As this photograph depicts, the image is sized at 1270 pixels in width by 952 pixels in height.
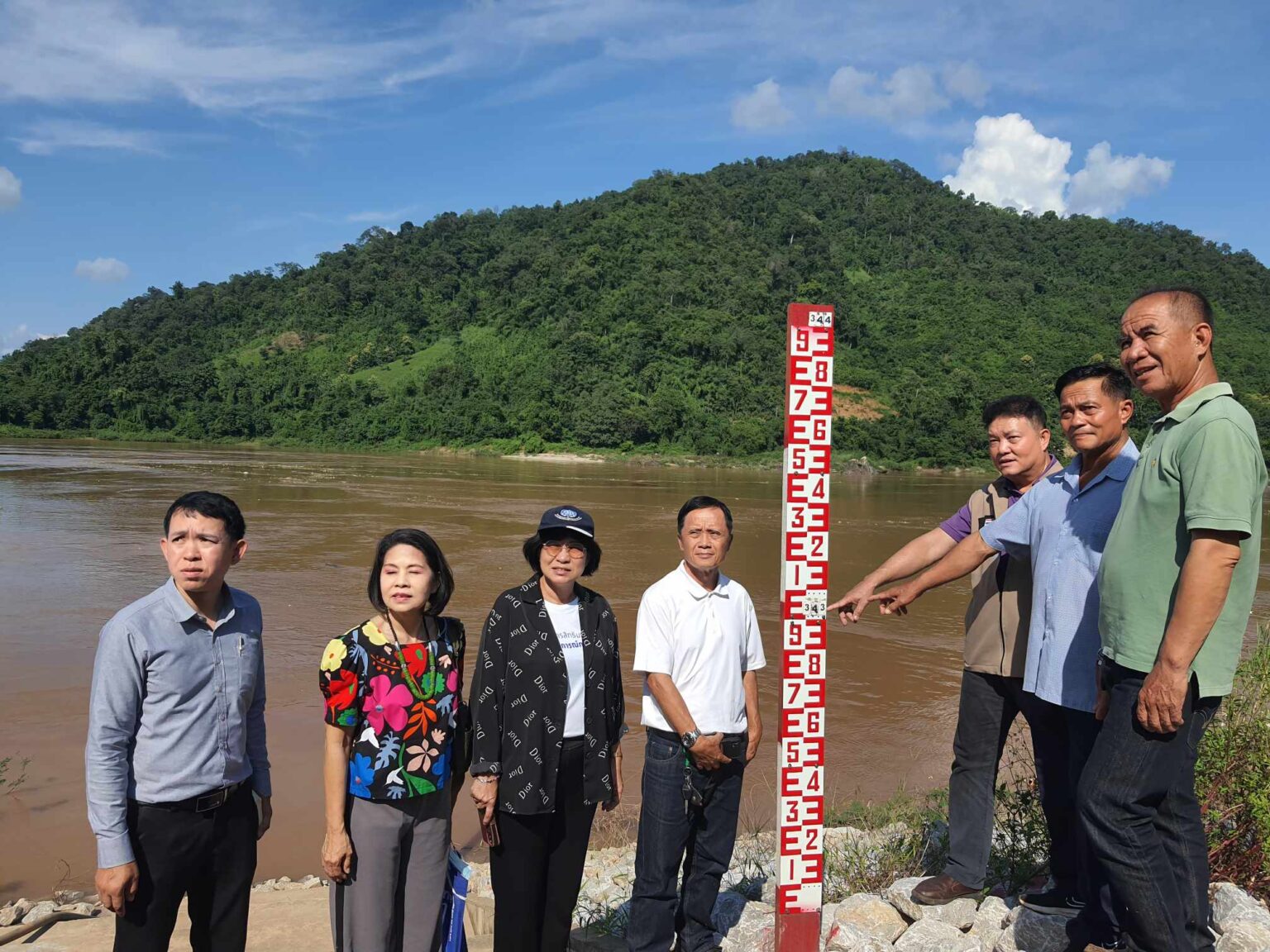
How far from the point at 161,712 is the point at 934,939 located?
8.43 feet

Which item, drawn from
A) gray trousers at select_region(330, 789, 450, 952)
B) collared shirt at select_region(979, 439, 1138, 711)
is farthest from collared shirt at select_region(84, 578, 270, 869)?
collared shirt at select_region(979, 439, 1138, 711)

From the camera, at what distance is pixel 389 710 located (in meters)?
2.62

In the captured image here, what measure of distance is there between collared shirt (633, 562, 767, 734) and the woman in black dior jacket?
0.46 feet


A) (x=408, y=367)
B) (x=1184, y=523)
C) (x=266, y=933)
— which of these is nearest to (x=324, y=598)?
(x=266, y=933)

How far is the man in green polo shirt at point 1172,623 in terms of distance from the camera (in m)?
2.24

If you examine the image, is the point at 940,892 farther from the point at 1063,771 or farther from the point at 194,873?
the point at 194,873

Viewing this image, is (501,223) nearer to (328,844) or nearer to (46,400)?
(46,400)

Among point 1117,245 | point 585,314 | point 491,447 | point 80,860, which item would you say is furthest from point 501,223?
point 80,860

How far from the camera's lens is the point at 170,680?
2480 millimetres

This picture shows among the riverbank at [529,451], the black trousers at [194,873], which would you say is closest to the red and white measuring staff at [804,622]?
the black trousers at [194,873]

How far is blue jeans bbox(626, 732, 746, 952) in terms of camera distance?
2.99 meters

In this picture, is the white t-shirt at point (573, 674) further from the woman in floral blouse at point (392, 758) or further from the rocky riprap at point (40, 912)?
the rocky riprap at point (40, 912)

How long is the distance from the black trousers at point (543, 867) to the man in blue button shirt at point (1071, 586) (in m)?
1.46

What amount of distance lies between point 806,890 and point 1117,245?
102567mm
